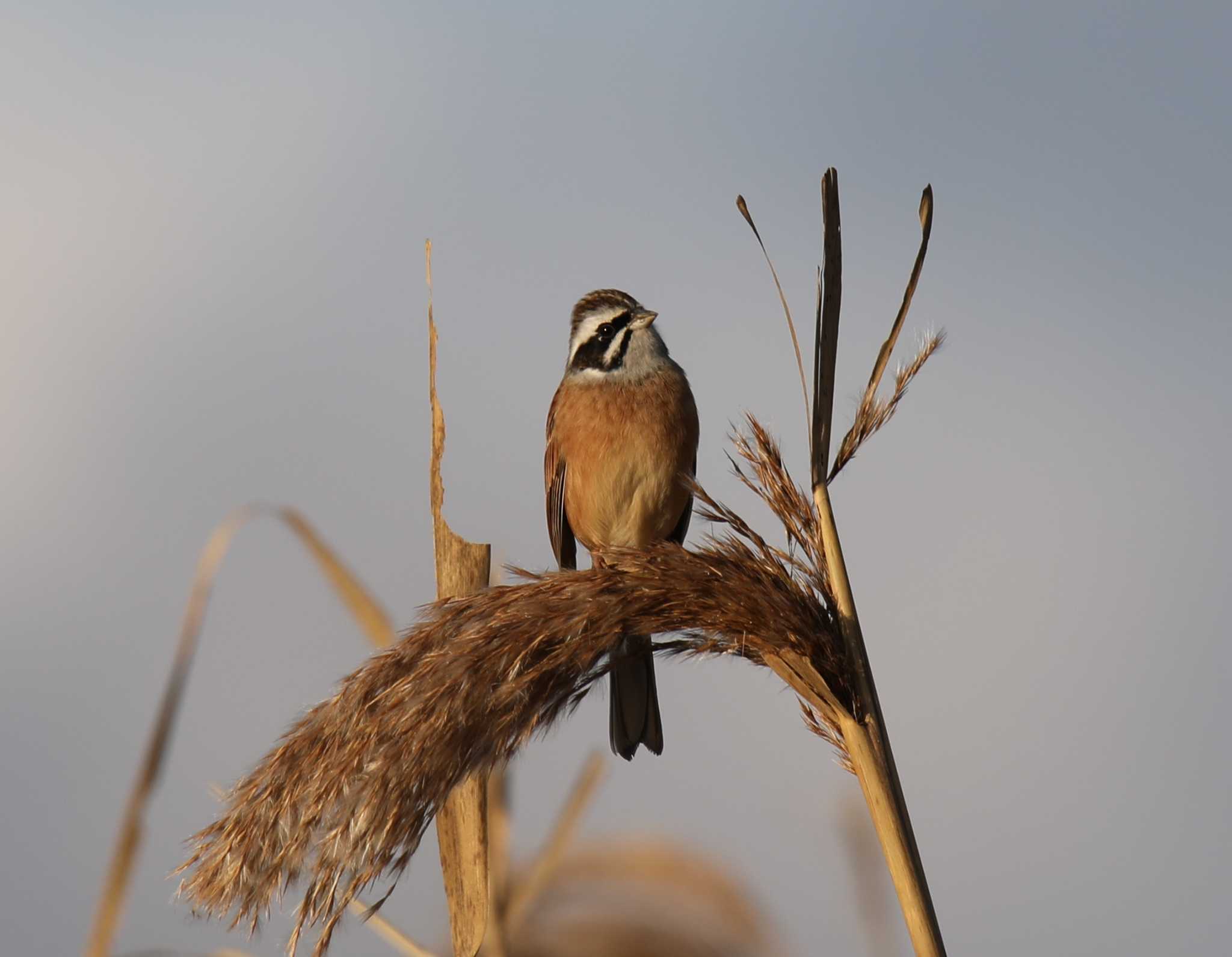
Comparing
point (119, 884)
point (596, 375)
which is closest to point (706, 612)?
point (119, 884)

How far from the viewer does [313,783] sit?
84.0 inches

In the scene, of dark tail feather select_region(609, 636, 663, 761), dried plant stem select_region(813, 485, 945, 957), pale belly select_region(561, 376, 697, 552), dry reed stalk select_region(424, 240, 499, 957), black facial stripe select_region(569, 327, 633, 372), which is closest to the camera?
dried plant stem select_region(813, 485, 945, 957)

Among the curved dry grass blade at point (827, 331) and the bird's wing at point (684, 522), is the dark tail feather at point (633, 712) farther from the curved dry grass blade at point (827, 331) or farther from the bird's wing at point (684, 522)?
the curved dry grass blade at point (827, 331)

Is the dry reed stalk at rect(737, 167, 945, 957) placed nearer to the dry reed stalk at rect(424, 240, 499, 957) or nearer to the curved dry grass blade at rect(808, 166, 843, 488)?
the curved dry grass blade at rect(808, 166, 843, 488)

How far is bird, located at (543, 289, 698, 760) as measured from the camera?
3.71 meters

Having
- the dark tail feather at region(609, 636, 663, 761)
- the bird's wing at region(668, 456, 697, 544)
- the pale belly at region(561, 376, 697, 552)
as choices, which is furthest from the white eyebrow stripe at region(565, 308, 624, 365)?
the dark tail feather at region(609, 636, 663, 761)

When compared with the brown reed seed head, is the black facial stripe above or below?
above

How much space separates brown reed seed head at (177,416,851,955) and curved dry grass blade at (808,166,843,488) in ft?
0.29

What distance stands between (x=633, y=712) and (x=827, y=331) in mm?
1459

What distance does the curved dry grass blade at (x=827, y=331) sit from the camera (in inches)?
84.7

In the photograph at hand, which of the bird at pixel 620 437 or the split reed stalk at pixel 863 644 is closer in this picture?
the split reed stalk at pixel 863 644

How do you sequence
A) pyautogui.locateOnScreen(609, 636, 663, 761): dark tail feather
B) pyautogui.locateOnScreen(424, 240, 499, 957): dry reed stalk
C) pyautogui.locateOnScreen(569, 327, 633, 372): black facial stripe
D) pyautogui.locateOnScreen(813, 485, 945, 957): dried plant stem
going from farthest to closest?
pyautogui.locateOnScreen(569, 327, 633, 372): black facial stripe
pyautogui.locateOnScreen(609, 636, 663, 761): dark tail feather
pyautogui.locateOnScreen(424, 240, 499, 957): dry reed stalk
pyautogui.locateOnScreen(813, 485, 945, 957): dried plant stem

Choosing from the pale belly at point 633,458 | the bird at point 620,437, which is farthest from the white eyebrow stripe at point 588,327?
the pale belly at point 633,458

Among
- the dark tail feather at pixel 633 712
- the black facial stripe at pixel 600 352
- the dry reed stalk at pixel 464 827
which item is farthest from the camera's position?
the black facial stripe at pixel 600 352
